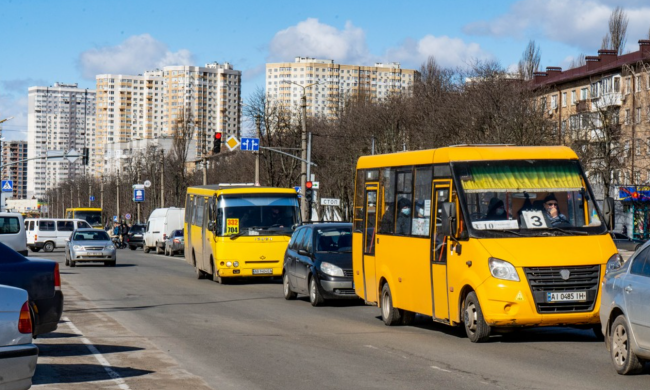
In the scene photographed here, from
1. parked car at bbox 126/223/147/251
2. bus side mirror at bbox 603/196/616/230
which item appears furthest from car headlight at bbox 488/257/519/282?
parked car at bbox 126/223/147/251

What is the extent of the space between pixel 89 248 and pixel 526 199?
96.4 ft

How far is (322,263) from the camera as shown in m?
20.0

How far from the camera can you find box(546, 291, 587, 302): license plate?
1277 cm

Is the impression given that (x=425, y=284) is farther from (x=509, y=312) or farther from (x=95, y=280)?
(x=95, y=280)

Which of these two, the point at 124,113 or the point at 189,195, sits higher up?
the point at 124,113

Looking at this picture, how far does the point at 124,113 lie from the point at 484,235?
15638 cm

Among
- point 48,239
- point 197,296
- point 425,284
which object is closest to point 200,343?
point 425,284

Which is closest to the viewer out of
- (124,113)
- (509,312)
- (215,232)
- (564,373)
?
(564,373)

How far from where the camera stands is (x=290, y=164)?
3120 inches

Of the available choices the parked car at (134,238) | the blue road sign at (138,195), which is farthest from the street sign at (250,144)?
the blue road sign at (138,195)

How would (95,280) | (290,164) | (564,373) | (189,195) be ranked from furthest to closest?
(290,164) → (189,195) → (95,280) → (564,373)

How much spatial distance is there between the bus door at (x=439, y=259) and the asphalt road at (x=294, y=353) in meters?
0.45

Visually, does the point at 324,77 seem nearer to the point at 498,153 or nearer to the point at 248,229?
the point at 248,229

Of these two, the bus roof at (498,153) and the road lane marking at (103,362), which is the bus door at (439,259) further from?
the road lane marking at (103,362)
